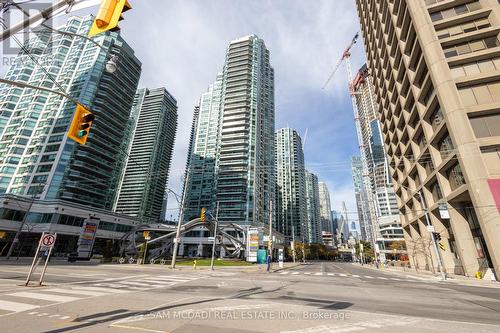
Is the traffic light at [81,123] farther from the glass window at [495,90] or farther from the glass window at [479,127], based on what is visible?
the glass window at [495,90]

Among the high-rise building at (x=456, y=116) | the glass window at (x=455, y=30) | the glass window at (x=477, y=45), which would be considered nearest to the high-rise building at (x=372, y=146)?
the high-rise building at (x=456, y=116)

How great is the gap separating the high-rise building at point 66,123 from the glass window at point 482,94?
232 ft

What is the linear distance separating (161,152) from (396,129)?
141 m

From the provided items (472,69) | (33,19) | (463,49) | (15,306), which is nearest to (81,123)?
A: (33,19)

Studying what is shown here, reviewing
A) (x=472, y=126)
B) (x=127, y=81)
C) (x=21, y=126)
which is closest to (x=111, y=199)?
(x=21, y=126)

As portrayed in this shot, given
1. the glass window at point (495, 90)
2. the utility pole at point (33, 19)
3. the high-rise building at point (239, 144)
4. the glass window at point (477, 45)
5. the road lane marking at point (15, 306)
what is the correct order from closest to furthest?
1. the utility pole at point (33, 19)
2. the road lane marking at point (15, 306)
3. the glass window at point (495, 90)
4. the glass window at point (477, 45)
5. the high-rise building at point (239, 144)

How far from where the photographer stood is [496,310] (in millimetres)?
9141

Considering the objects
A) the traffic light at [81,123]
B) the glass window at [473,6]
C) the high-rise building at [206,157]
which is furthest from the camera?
the high-rise building at [206,157]

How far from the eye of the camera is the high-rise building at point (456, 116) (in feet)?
81.7

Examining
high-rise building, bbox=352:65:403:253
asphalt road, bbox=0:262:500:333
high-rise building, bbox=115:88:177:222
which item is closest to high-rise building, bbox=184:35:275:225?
high-rise building, bbox=115:88:177:222

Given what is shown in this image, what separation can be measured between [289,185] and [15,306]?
16454cm

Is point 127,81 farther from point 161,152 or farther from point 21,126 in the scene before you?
point 161,152

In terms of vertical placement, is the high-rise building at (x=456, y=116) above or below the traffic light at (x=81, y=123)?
above

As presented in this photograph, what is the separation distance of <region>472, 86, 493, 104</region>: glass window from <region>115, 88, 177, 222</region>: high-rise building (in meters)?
135
